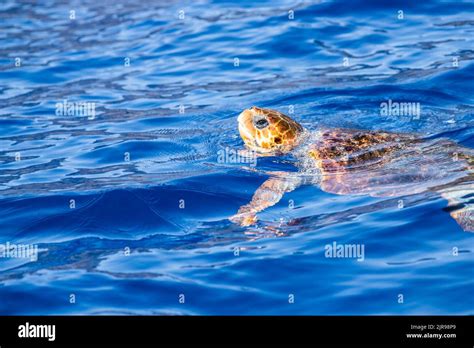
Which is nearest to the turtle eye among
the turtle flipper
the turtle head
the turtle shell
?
the turtle head

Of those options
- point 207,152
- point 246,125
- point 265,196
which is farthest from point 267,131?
point 265,196

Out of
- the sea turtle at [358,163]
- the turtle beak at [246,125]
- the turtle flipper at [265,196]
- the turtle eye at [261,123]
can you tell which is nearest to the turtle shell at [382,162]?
the sea turtle at [358,163]

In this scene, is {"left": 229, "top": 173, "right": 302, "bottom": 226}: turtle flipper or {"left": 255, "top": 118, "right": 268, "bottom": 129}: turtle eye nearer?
{"left": 229, "top": 173, "right": 302, "bottom": 226}: turtle flipper

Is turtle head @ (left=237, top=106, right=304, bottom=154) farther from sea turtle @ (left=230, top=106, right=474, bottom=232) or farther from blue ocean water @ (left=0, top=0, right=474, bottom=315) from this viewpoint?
blue ocean water @ (left=0, top=0, right=474, bottom=315)

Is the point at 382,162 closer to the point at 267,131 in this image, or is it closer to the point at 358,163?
the point at 358,163

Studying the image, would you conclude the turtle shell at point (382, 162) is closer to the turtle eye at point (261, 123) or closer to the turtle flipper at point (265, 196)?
the turtle flipper at point (265, 196)
